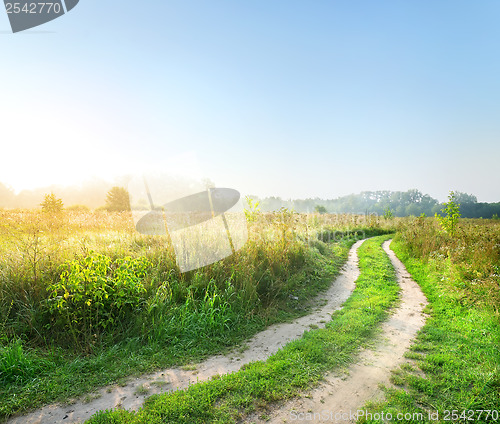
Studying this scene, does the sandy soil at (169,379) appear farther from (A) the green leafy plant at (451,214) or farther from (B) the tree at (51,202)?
(B) the tree at (51,202)

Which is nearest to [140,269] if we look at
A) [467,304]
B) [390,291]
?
[390,291]

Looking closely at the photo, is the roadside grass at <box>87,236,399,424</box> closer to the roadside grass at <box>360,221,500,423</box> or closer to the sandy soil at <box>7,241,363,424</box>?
the sandy soil at <box>7,241,363,424</box>

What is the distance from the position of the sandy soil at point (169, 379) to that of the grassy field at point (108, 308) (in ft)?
0.73

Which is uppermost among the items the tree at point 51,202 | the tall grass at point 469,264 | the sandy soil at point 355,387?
the tree at point 51,202

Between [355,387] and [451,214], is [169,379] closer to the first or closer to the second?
[355,387]

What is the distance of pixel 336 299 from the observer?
7770 mm

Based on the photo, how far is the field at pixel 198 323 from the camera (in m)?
3.47

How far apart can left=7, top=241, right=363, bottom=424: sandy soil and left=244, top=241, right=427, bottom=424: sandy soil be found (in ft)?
4.00

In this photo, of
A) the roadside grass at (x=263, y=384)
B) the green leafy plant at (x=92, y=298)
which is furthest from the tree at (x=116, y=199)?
the roadside grass at (x=263, y=384)

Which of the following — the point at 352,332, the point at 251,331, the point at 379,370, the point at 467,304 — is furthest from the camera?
the point at 467,304

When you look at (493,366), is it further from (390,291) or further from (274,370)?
(390,291)

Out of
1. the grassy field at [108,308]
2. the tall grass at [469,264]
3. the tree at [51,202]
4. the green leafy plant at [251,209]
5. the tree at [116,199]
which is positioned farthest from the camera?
the tree at [116,199]

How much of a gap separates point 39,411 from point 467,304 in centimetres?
809

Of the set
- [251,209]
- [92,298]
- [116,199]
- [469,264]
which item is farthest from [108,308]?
[116,199]
